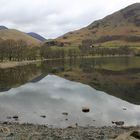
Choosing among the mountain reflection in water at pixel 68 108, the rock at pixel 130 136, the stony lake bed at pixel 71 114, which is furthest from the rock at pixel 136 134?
the mountain reflection in water at pixel 68 108

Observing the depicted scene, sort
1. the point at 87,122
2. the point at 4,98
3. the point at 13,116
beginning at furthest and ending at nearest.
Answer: the point at 4,98, the point at 13,116, the point at 87,122

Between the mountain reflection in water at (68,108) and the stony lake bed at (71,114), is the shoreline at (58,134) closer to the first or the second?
the stony lake bed at (71,114)

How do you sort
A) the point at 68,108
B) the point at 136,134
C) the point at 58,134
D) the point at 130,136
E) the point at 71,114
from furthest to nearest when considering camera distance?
the point at 68,108
the point at 71,114
the point at 58,134
the point at 136,134
the point at 130,136

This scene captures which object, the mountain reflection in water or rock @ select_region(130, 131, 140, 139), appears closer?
rock @ select_region(130, 131, 140, 139)

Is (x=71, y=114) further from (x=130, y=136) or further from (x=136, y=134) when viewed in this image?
(x=130, y=136)

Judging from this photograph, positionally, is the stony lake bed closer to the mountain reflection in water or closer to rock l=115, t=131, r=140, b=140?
the mountain reflection in water

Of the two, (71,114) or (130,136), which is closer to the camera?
(130,136)

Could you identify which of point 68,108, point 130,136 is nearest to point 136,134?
point 130,136

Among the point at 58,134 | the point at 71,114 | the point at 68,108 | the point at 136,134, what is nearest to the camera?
the point at 136,134

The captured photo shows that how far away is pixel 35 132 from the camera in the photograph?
39.7 meters

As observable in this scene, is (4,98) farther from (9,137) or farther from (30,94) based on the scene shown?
(9,137)

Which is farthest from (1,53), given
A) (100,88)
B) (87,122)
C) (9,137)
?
(9,137)

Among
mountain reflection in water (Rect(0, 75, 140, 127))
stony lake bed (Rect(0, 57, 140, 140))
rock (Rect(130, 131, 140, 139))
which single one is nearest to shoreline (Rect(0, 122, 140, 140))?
stony lake bed (Rect(0, 57, 140, 140))

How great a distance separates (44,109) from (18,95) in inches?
897
